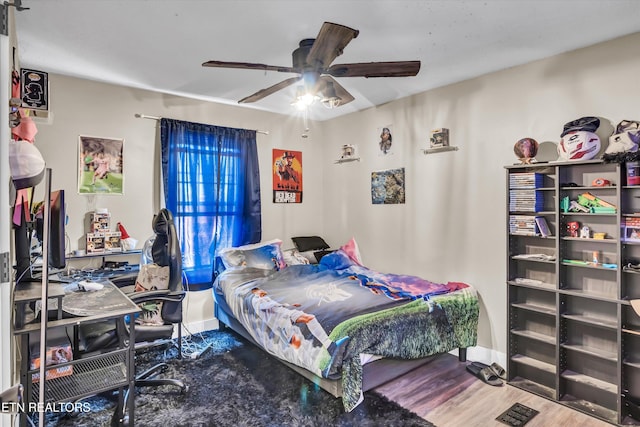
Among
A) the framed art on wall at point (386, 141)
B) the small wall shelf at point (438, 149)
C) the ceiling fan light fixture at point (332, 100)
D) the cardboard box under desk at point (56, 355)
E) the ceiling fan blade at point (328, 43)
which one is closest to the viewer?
the ceiling fan blade at point (328, 43)

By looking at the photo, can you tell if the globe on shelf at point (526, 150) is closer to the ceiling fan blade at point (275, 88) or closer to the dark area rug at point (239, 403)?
the ceiling fan blade at point (275, 88)

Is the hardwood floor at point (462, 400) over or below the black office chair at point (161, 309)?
below

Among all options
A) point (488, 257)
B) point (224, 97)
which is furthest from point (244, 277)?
point (488, 257)

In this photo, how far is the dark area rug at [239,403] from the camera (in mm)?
2359

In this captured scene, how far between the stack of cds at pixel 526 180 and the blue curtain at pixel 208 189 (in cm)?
267

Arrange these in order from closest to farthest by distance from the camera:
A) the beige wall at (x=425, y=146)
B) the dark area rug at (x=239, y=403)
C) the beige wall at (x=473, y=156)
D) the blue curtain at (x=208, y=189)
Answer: the dark area rug at (x=239, y=403), the beige wall at (x=473, y=156), the beige wall at (x=425, y=146), the blue curtain at (x=208, y=189)

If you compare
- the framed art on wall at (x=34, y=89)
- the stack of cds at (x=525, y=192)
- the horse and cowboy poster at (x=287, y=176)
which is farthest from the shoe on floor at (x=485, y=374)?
the framed art on wall at (x=34, y=89)

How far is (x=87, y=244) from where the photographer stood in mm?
3211

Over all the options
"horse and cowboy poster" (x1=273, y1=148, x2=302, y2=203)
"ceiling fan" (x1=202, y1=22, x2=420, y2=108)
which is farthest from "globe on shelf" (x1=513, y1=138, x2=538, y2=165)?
"horse and cowboy poster" (x1=273, y1=148, x2=302, y2=203)

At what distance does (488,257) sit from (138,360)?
10.5 feet

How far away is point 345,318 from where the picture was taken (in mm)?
2545

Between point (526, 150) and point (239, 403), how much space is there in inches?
112

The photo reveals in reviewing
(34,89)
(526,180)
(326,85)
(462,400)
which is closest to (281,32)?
(326,85)

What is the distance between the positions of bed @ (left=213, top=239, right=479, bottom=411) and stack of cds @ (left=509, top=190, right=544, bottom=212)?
0.84 meters
